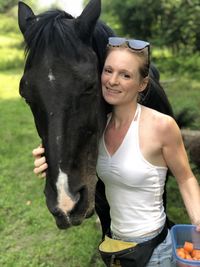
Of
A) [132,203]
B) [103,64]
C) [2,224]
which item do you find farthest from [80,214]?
[2,224]

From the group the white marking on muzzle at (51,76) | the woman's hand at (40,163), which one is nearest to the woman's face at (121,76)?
the white marking on muzzle at (51,76)

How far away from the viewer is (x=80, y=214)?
1.79 meters

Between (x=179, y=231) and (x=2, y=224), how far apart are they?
2510 millimetres

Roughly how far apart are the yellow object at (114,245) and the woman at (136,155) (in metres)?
0.03

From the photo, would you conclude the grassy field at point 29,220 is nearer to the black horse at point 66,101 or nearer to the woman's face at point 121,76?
the black horse at point 66,101

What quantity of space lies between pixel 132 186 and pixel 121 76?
1.69ft

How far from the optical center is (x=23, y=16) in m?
2.07

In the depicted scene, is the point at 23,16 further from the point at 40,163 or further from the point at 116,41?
the point at 40,163

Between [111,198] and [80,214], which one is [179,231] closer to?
[111,198]

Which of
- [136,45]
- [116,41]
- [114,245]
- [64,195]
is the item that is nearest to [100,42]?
[116,41]

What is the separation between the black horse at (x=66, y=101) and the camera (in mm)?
1741

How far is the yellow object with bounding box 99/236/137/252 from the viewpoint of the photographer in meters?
2.05

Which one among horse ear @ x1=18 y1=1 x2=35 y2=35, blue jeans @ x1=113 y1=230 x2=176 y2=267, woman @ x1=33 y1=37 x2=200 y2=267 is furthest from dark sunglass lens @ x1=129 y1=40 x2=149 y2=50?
blue jeans @ x1=113 y1=230 x2=176 y2=267

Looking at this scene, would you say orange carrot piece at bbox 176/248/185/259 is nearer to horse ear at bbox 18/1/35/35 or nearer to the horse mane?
the horse mane
